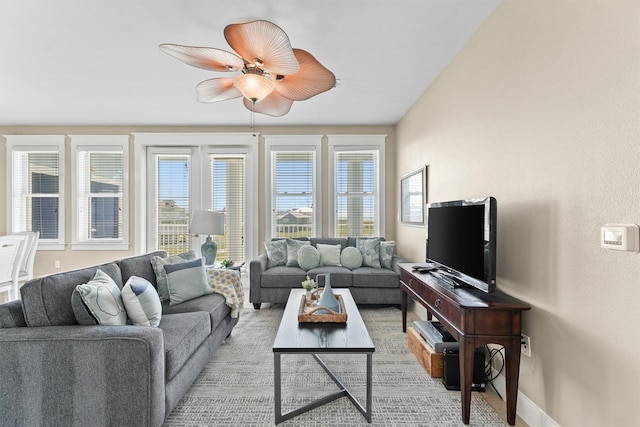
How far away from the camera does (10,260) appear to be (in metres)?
3.31

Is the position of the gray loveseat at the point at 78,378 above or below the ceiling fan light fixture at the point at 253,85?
below

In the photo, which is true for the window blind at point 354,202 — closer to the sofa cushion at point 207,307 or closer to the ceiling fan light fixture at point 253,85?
the sofa cushion at point 207,307

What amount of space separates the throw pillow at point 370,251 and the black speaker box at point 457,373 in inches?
80.8

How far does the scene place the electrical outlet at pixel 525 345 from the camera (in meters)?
1.82

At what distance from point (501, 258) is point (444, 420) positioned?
1095 millimetres

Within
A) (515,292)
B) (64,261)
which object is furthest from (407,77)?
(64,261)

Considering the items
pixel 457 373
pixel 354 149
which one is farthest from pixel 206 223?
pixel 457 373

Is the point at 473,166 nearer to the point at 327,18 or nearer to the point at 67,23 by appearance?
the point at 327,18

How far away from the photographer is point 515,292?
1961 millimetres

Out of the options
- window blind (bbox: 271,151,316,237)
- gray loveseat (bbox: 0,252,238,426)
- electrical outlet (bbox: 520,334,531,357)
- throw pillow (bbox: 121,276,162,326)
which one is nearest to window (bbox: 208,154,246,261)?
window blind (bbox: 271,151,316,237)

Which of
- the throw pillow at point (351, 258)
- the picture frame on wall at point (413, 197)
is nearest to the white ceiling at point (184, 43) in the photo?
the picture frame on wall at point (413, 197)

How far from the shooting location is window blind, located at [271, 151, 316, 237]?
498 centimetres

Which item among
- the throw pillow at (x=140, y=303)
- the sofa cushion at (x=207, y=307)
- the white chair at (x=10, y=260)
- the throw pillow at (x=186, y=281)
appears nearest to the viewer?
the throw pillow at (x=140, y=303)

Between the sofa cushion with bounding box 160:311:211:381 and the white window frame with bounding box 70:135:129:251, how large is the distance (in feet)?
11.0
